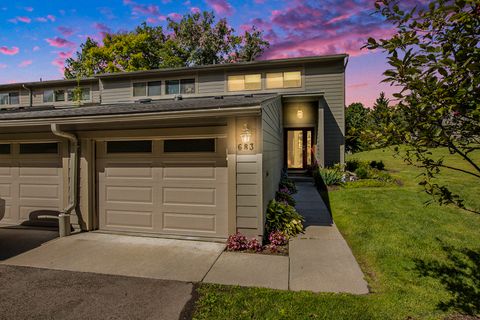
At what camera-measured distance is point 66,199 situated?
6.63 m

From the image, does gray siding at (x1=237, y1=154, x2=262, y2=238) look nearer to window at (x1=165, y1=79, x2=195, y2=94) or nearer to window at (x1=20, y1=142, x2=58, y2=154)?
window at (x1=20, y1=142, x2=58, y2=154)

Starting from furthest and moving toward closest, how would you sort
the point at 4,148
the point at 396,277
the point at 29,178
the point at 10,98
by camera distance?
the point at 10,98 < the point at 4,148 < the point at 29,178 < the point at 396,277

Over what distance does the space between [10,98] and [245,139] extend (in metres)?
21.7

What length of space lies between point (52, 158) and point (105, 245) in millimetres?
2994

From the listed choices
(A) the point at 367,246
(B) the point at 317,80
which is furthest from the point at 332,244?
(B) the point at 317,80

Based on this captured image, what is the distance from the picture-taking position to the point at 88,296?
12.4 feet

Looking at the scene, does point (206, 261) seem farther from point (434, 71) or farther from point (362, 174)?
point (362, 174)

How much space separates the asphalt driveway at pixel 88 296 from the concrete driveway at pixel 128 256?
24 cm

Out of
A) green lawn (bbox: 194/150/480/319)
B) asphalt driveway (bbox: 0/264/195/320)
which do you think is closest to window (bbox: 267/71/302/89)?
green lawn (bbox: 194/150/480/319)

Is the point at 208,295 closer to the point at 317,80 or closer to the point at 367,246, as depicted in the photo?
the point at 367,246

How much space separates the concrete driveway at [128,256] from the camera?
4520 mm

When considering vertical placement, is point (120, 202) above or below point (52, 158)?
below

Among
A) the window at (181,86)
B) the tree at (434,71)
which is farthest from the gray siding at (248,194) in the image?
Result: the window at (181,86)

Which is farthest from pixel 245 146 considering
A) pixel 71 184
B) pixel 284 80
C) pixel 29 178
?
pixel 284 80
